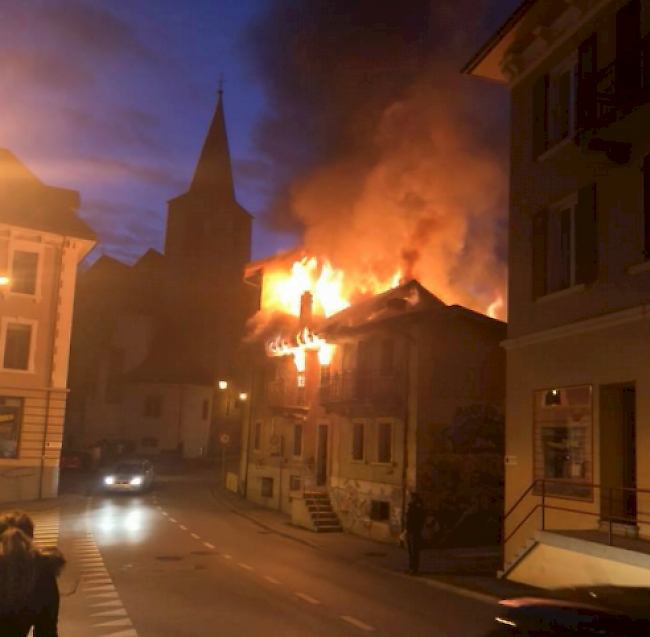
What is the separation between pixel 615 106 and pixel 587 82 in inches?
56.6

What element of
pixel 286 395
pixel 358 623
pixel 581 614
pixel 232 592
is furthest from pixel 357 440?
pixel 581 614

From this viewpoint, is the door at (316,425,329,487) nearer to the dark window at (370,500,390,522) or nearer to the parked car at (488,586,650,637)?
the dark window at (370,500,390,522)

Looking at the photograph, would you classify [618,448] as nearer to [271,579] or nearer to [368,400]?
[271,579]

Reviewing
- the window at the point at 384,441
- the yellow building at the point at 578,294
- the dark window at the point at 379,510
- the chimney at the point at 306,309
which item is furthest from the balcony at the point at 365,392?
the yellow building at the point at 578,294

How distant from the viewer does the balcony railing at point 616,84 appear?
1384 centimetres

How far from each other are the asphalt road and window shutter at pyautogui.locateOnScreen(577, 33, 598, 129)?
8853 mm

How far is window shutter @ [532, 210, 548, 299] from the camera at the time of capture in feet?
55.0

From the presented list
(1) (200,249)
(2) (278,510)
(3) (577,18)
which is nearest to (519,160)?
(3) (577,18)

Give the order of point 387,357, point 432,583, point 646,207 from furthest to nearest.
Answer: point 387,357
point 432,583
point 646,207

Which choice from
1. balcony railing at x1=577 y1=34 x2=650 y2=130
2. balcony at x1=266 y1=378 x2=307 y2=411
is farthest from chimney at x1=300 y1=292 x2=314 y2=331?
balcony railing at x1=577 y1=34 x2=650 y2=130

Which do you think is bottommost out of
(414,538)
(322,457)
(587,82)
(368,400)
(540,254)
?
(414,538)

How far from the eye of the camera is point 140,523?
25.9m

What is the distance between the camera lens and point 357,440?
93.5ft

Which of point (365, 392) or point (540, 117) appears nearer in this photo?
point (540, 117)
